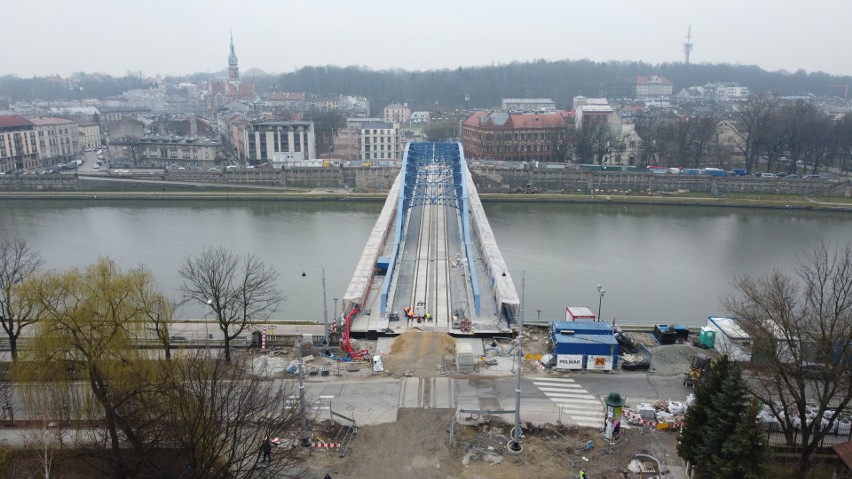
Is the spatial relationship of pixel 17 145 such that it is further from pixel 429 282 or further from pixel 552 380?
pixel 552 380

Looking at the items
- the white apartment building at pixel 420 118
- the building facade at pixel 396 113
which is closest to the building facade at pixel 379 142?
the white apartment building at pixel 420 118

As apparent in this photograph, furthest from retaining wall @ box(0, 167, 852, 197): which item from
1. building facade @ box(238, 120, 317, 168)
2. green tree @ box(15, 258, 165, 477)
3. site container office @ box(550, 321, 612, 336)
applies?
green tree @ box(15, 258, 165, 477)

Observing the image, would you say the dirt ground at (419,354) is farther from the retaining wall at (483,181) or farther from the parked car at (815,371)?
the retaining wall at (483,181)

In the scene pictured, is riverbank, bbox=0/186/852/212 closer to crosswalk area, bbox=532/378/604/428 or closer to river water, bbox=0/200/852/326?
river water, bbox=0/200/852/326

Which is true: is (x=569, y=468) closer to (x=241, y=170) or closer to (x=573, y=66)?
(x=241, y=170)

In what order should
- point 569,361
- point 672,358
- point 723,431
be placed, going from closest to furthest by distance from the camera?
point 723,431 → point 569,361 → point 672,358

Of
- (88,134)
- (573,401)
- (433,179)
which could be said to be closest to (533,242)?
(433,179)

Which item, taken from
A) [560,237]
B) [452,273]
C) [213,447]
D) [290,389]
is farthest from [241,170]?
[213,447]
